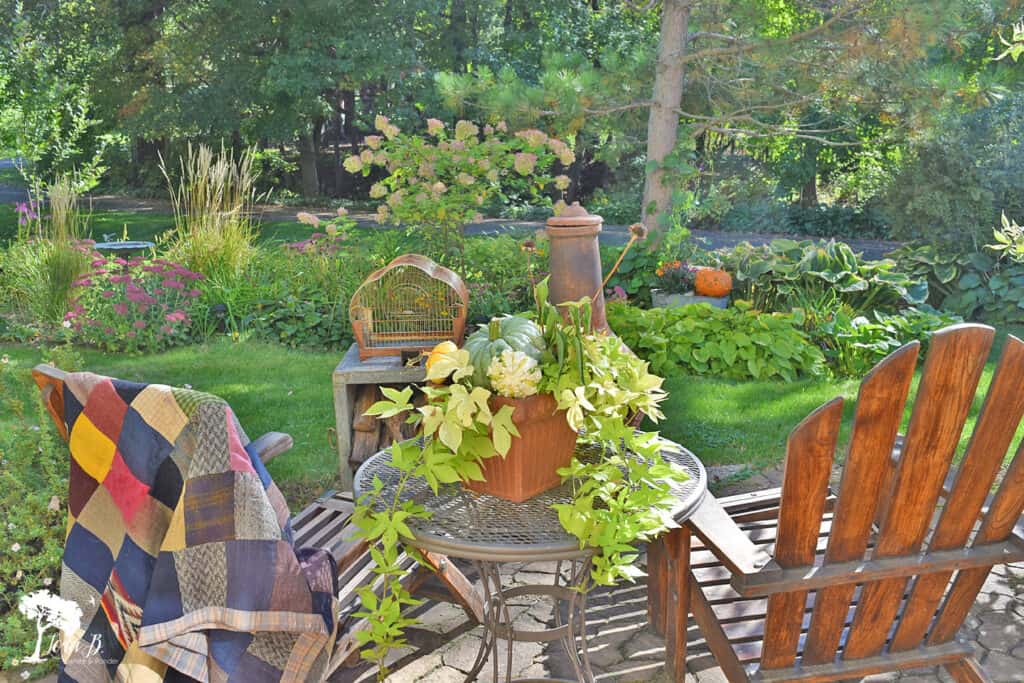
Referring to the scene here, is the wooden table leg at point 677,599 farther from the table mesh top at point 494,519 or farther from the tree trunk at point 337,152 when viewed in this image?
the tree trunk at point 337,152

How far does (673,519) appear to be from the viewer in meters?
1.73

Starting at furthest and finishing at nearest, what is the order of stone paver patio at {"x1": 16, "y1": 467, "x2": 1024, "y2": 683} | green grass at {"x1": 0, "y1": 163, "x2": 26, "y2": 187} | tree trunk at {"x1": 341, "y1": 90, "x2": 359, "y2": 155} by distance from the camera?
tree trunk at {"x1": 341, "y1": 90, "x2": 359, "y2": 155}
green grass at {"x1": 0, "y1": 163, "x2": 26, "y2": 187}
stone paver patio at {"x1": 16, "y1": 467, "x2": 1024, "y2": 683}

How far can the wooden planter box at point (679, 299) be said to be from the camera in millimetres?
5527

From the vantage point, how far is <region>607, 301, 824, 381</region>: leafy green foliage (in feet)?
15.2

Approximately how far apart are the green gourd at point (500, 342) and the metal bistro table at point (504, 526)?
30 cm

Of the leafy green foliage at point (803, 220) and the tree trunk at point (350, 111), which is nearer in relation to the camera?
the leafy green foliage at point (803, 220)

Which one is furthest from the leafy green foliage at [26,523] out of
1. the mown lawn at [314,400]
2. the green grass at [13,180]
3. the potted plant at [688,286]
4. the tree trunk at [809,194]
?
the green grass at [13,180]

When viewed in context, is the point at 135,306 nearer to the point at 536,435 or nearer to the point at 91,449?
the point at 91,449

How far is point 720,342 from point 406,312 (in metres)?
2.06

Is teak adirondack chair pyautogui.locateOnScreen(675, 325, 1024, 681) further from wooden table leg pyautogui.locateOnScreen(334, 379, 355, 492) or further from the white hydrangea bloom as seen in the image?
wooden table leg pyautogui.locateOnScreen(334, 379, 355, 492)

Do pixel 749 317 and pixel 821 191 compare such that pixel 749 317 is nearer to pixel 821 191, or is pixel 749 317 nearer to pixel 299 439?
pixel 299 439

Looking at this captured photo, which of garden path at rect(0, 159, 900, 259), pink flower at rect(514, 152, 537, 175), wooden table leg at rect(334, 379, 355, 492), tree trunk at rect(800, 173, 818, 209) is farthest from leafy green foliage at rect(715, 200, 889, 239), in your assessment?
wooden table leg at rect(334, 379, 355, 492)

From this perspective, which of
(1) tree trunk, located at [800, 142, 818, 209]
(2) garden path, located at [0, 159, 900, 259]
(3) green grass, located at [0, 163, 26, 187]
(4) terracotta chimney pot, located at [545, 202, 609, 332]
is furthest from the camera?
(3) green grass, located at [0, 163, 26, 187]

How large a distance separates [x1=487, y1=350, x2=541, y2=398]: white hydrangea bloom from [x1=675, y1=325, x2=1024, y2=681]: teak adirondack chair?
496mm
